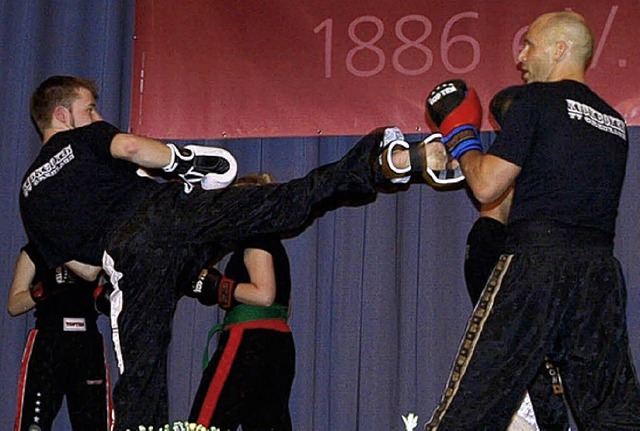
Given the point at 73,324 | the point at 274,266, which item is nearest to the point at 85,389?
the point at 73,324

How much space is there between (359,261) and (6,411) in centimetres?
233

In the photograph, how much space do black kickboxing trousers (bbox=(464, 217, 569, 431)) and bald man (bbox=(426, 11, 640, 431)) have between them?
0.56 meters

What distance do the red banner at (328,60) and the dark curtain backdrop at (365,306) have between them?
0.25m

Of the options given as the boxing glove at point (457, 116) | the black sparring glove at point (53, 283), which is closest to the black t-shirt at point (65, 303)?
the black sparring glove at point (53, 283)

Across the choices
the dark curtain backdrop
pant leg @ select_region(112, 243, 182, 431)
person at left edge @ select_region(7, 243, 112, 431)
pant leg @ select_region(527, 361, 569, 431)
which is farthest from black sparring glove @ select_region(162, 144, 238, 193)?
the dark curtain backdrop

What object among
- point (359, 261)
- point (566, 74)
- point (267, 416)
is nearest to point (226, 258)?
point (359, 261)

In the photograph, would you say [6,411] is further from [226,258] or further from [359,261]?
[359,261]

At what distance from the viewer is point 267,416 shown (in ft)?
14.4

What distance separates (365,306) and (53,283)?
5.69ft

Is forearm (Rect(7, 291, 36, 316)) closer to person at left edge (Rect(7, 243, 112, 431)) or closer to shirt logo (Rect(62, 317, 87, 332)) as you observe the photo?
person at left edge (Rect(7, 243, 112, 431))

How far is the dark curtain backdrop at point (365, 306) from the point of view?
5625mm

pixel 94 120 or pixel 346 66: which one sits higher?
pixel 346 66

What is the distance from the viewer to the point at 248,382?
4340mm

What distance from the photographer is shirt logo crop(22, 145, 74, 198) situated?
14.0 feet
